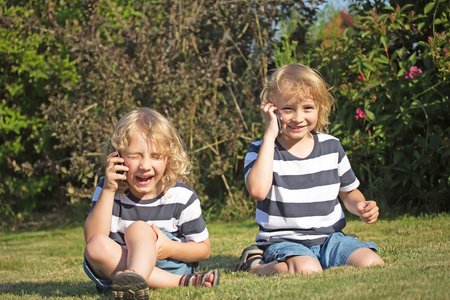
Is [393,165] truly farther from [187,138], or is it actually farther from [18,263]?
[18,263]

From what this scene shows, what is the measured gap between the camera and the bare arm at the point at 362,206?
3283 millimetres

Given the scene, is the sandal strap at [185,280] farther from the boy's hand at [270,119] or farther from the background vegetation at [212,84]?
the background vegetation at [212,84]

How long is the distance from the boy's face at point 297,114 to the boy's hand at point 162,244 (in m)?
1.06

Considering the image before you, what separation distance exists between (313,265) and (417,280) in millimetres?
663

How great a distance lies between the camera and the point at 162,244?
112 inches

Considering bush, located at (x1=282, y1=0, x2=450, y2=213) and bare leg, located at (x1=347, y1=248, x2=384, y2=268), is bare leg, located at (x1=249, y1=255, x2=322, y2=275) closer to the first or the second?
bare leg, located at (x1=347, y1=248, x2=384, y2=268)

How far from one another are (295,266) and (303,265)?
0.05 metres

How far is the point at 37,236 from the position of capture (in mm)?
6219

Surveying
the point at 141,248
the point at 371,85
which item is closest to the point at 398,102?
the point at 371,85

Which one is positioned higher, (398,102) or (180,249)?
(398,102)

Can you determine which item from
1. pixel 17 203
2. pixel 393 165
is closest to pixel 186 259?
pixel 393 165

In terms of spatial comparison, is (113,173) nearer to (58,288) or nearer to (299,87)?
(58,288)

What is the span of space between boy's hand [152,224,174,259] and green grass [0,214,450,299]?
183 mm

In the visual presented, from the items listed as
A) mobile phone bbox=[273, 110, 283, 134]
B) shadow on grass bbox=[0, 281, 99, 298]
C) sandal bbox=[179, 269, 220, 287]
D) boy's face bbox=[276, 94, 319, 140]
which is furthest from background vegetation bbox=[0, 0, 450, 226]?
sandal bbox=[179, 269, 220, 287]
